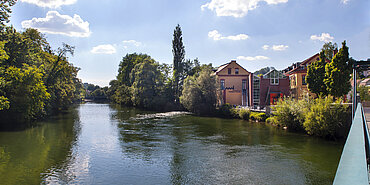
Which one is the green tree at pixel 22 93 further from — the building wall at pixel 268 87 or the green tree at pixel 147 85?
the building wall at pixel 268 87

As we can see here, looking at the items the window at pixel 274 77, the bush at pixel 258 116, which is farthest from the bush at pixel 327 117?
the window at pixel 274 77

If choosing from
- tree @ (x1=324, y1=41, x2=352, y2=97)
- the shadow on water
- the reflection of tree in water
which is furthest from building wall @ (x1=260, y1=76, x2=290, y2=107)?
the reflection of tree in water

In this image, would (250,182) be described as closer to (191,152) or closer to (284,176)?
(284,176)

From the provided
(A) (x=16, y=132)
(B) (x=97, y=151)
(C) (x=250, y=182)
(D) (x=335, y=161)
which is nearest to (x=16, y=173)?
(B) (x=97, y=151)

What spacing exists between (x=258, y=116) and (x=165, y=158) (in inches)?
889

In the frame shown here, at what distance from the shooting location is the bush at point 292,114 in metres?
28.0

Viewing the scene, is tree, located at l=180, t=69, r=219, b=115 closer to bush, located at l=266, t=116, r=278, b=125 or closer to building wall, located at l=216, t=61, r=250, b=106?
building wall, located at l=216, t=61, r=250, b=106

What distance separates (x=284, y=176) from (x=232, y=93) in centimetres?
4105

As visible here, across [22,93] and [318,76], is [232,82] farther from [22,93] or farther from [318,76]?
[22,93]

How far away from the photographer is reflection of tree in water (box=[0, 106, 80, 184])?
14.6 m

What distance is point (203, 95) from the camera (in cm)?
4838

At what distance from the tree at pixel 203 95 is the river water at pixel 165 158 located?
19.9 metres

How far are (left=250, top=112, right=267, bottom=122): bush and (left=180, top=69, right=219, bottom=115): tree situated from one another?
10.1m

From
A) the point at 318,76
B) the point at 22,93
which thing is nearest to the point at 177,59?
the point at 318,76
